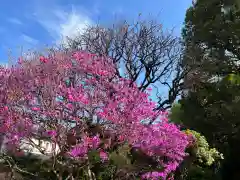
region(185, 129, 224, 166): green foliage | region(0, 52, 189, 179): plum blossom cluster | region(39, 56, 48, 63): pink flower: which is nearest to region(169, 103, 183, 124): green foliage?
region(185, 129, 224, 166): green foliage

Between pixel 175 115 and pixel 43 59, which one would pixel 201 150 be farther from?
pixel 43 59

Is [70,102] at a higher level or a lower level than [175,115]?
lower

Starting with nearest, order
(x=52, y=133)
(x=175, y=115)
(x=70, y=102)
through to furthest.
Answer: (x=52, y=133), (x=70, y=102), (x=175, y=115)

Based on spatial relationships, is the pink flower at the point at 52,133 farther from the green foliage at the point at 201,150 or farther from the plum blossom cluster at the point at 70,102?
the green foliage at the point at 201,150

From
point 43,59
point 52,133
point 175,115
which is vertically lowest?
point 52,133

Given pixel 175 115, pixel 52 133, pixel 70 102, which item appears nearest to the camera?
pixel 52 133

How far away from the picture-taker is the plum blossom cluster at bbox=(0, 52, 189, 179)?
7125 millimetres

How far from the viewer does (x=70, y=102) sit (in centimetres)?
730

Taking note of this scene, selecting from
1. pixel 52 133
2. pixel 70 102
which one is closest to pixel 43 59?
pixel 70 102

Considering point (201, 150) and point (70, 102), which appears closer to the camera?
point (70, 102)

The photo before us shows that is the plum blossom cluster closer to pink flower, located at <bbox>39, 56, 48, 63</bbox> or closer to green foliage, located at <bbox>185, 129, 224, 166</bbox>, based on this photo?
pink flower, located at <bbox>39, 56, 48, 63</bbox>

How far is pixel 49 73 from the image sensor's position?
7.35 metres

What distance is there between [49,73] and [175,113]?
458 inches

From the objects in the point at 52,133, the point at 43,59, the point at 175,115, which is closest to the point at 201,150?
the point at 175,115
